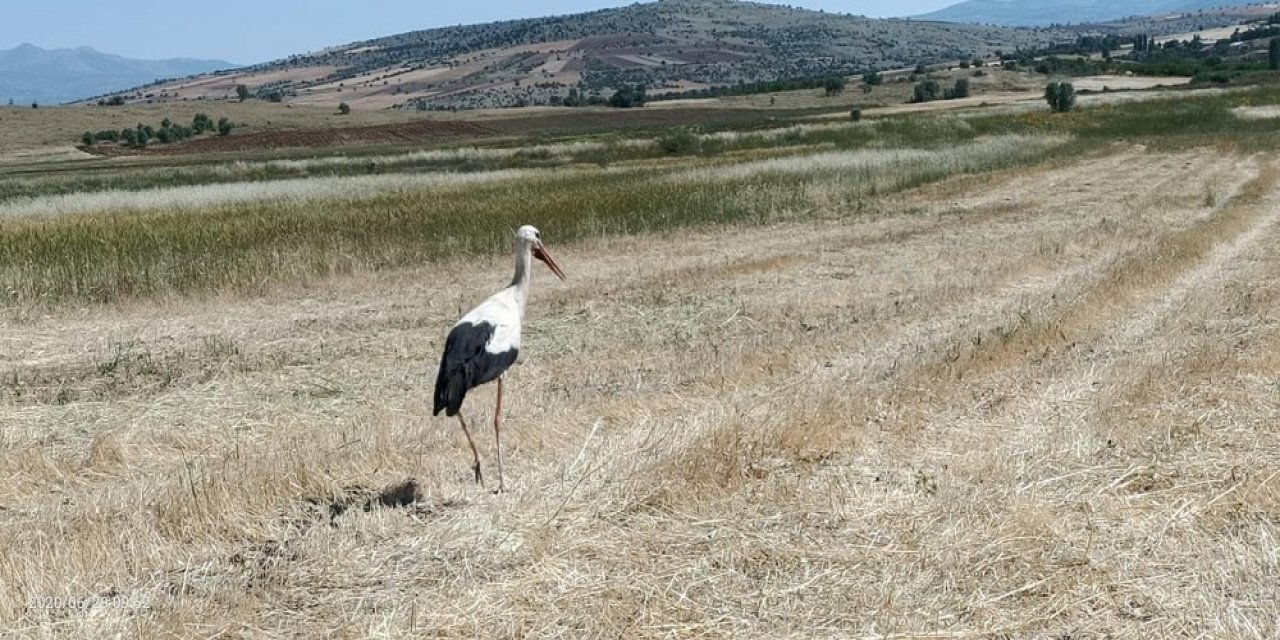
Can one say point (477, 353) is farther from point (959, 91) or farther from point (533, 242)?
point (959, 91)

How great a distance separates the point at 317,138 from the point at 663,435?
7742cm

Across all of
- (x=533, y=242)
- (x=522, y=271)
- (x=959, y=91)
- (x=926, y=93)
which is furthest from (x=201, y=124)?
(x=522, y=271)

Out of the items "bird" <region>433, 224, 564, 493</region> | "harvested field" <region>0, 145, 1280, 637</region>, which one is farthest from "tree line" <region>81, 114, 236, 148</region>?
"bird" <region>433, 224, 564, 493</region>

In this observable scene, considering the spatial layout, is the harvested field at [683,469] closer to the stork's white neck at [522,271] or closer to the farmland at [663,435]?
the farmland at [663,435]

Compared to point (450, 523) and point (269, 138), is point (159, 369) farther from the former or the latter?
point (269, 138)

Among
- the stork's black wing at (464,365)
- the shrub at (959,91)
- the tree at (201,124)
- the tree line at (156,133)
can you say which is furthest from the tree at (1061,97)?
the stork's black wing at (464,365)

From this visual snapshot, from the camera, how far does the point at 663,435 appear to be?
7.50 m

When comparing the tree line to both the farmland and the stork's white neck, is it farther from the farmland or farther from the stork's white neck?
the stork's white neck

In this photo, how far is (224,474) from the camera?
6.84 meters

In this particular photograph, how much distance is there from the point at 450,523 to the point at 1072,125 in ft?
168

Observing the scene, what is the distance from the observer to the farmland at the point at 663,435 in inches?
197

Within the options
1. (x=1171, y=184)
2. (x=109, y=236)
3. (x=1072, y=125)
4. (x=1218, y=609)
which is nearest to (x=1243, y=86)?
(x=1072, y=125)

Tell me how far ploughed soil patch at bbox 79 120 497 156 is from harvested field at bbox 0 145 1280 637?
217 feet

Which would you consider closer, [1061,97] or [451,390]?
[451,390]
